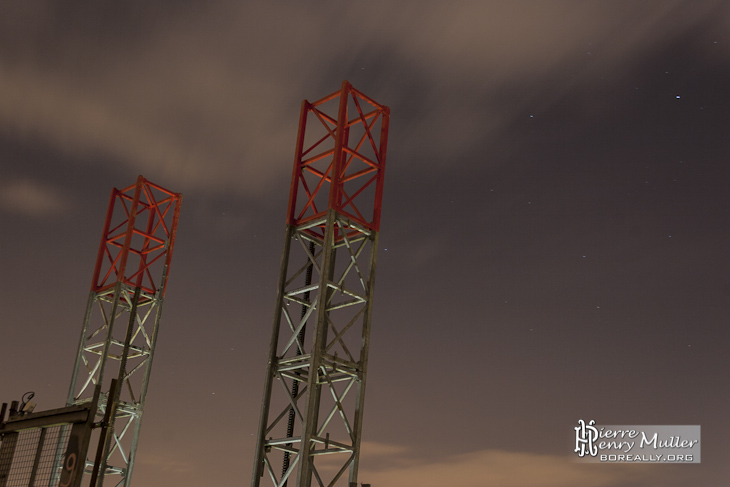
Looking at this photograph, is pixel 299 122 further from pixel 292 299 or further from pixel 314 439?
pixel 314 439

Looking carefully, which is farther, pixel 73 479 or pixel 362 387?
pixel 362 387

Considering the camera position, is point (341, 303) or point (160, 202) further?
point (160, 202)

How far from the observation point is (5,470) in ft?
43.4

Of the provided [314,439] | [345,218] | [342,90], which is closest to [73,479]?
[314,439]

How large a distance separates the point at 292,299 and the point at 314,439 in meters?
4.82

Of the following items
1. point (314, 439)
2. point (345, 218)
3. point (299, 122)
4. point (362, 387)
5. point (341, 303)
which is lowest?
point (314, 439)

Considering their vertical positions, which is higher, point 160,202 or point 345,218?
point 160,202

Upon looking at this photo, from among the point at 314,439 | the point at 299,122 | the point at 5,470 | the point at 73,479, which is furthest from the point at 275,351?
the point at 73,479

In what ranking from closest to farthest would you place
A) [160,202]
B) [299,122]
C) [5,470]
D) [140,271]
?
[5,470] → [299,122] → [140,271] → [160,202]

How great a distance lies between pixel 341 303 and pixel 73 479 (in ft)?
41.1

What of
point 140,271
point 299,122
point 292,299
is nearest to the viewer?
point 292,299

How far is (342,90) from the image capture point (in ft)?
80.6

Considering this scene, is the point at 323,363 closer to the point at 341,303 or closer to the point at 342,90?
the point at 341,303

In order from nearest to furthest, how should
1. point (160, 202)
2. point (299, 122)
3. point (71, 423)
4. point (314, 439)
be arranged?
point (71, 423) < point (314, 439) < point (299, 122) < point (160, 202)
